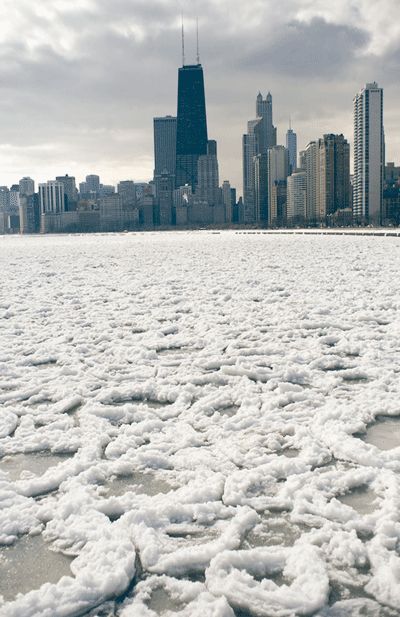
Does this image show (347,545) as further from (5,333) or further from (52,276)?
(52,276)

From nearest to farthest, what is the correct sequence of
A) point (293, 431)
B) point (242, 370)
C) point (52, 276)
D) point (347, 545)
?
point (347, 545) < point (293, 431) < point (242, 370) < point (52, 276)

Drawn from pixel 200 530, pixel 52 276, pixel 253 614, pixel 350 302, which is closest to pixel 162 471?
pixel 200 530

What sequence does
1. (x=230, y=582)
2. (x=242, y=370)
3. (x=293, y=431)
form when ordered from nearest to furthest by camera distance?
(x=230, y=582), (x=293, y=431), (x=242, y=370)

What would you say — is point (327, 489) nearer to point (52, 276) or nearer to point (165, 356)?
point (165, 356)

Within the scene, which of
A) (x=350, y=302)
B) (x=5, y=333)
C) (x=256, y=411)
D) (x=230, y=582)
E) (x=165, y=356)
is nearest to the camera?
(x=230, y=582)

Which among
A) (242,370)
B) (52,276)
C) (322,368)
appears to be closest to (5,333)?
(242,370)

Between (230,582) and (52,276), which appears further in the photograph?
(52,276)
